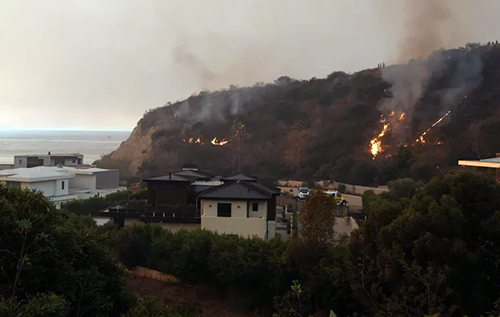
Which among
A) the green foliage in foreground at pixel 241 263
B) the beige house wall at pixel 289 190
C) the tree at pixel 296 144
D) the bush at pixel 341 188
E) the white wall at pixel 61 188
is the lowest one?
the green foliage in foreground at pixel 241 263

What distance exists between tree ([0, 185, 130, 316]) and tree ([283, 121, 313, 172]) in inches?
1833

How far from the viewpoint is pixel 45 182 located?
28562 millimetres

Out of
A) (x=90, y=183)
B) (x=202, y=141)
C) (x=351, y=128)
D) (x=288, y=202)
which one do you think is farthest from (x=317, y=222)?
(x=202, y=141)

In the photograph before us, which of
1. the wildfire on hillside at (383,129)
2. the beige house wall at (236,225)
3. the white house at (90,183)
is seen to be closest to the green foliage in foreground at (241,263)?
the beige house wall at (236,225)

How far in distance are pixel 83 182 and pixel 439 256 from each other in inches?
1096

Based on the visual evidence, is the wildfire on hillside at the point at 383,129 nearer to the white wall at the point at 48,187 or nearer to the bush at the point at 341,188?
the bush at the point at 341,188

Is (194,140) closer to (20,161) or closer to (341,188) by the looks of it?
(20,161)

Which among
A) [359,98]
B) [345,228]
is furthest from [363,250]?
[359,98]

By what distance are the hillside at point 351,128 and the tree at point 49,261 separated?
3635 cm

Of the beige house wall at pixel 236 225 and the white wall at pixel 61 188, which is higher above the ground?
the white wall at pixel 61 188

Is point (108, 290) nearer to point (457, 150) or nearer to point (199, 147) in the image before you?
point (457, 150)

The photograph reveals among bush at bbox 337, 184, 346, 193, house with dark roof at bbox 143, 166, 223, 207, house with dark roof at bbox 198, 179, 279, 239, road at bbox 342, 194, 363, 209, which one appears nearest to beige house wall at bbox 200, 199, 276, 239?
house with dark roof at bbox 198, 179, 279, 239

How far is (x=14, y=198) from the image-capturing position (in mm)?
8852

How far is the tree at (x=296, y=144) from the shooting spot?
56.8 metres
